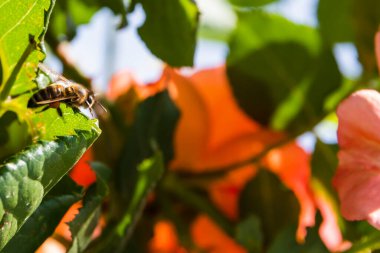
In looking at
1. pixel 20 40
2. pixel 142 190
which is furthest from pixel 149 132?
pixel 20 40

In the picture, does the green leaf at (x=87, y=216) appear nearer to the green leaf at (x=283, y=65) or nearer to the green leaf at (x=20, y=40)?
the green leaf at (x=20, y=40)

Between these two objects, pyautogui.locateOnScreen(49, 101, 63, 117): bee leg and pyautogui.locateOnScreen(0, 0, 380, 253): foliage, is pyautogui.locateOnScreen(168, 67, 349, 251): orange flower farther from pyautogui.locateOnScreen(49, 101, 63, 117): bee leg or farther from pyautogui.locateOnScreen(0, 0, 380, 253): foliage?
pyautogui.locateOnScreen(49, 101, 63, 117): bee leg

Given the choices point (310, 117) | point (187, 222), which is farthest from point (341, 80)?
point (187, 222)

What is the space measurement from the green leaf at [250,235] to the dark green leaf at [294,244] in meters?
0.01

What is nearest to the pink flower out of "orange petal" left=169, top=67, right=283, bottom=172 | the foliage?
the foliage

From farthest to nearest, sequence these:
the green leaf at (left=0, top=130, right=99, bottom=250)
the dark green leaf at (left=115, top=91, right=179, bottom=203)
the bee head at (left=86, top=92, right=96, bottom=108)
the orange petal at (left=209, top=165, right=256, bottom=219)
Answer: the orange petal at (left=209, top=165, right=256, bottom=219)
the dark green leaf at (left=115, top=91, right=179, bottom=203)
the bee head at (left=86, top=92, right=96, bottom=108)
the green leaf at (left=0, top=130, right=99, bottom=250)

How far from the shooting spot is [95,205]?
365 millimetres

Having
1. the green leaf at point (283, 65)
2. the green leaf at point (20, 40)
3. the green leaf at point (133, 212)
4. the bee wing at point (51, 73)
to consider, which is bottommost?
the green leaf at point (283, 65)

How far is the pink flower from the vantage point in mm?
352

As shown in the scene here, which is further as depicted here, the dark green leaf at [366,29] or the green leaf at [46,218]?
the dark green leaf at [366,29]

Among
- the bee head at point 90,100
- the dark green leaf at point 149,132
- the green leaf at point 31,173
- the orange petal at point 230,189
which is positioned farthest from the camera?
the orange petal at point 230,189

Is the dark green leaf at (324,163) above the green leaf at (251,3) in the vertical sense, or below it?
below

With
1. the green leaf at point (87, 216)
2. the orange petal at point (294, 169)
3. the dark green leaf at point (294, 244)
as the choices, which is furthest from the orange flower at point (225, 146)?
the green leaf at point (87, 216)

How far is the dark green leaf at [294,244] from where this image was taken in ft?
1.45
